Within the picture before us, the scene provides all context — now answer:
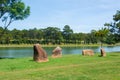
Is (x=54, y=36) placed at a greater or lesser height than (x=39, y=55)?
greater

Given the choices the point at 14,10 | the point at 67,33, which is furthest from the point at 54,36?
the point at 14,10

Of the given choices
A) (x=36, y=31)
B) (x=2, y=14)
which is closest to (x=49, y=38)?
(x=36, y=31)

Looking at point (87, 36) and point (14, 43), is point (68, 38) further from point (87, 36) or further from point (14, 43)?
point (14, 43)

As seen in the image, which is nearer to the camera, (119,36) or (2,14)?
(2,14)

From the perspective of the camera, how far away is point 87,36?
139 metres

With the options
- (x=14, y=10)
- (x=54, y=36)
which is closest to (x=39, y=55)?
(x=14, y=10)

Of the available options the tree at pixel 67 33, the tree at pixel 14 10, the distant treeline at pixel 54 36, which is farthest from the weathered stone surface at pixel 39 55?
the tree at pixel 67 33

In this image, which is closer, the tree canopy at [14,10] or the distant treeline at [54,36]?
the tree canopy at [14,10]

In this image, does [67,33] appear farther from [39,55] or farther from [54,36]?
[39,55]

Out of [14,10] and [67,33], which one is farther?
[67,33]

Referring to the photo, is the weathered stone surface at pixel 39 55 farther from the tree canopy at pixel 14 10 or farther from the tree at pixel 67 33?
the tree at pixel 67 33

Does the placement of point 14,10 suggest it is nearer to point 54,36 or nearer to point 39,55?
point 39,55

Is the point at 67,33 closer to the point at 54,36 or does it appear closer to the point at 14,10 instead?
the point at 54,36

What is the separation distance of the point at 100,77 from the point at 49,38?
121946mm
